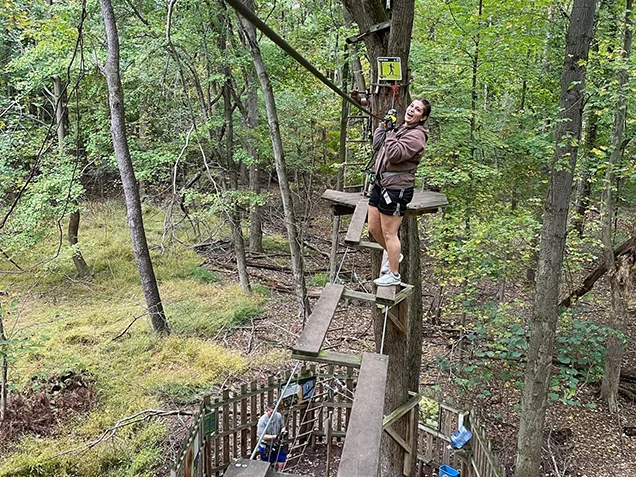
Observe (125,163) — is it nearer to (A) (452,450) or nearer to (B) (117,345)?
(B) (117,345)

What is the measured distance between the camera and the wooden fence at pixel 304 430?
521cm

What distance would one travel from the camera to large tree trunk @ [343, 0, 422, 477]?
4184 mm

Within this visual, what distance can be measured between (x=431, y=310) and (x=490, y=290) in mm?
2831

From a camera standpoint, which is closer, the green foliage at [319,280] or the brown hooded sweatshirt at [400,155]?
the brown hooded sweatshirt at [400,155]

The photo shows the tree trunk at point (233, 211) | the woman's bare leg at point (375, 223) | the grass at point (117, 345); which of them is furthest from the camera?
the tree trunk at point (233, 211)

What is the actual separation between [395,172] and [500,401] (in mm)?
6115

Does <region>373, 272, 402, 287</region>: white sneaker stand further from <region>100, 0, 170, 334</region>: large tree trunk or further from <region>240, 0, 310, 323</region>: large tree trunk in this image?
<region>100, 0, 170, 334</region>: large tree trunk

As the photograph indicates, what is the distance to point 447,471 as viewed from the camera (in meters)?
5.67

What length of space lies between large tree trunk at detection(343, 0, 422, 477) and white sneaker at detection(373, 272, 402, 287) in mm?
869

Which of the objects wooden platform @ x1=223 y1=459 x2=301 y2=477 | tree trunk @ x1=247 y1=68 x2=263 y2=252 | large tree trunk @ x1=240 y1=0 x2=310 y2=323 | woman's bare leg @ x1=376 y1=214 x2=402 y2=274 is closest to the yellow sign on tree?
woman's bare leg @ x1=376 y1=214 x2=402 y2=274

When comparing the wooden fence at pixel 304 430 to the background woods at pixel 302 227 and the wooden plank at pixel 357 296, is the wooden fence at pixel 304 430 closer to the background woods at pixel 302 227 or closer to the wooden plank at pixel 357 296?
the background woods at pixel 302 227

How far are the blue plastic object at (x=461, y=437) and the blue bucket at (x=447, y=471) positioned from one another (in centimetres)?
40

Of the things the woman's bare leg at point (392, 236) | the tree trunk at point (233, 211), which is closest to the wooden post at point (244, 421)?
the woman's bare leg at point (392, 236)

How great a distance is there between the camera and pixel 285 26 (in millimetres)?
15438
